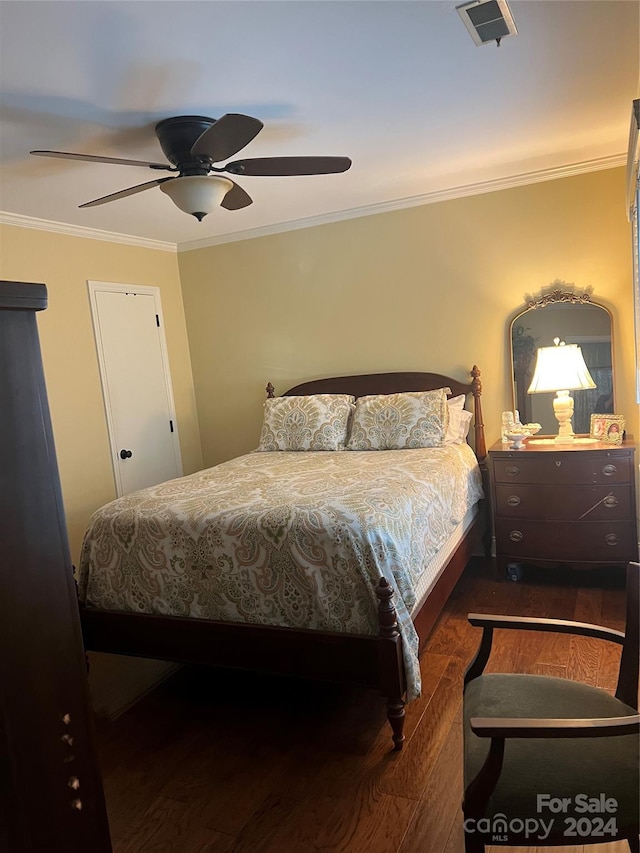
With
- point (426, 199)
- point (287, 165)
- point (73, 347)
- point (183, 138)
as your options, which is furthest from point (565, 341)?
point (73, 347)

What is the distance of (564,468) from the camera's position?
3.37 metres

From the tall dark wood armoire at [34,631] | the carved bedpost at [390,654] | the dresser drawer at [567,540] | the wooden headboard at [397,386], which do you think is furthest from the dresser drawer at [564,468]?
the tall dark wood armoire at [34,631]

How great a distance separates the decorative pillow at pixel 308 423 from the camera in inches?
159

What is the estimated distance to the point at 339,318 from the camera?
4434 mm

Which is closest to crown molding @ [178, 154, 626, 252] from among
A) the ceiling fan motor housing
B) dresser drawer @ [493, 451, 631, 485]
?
dresser drawer @ [493, 451, 631, 485]

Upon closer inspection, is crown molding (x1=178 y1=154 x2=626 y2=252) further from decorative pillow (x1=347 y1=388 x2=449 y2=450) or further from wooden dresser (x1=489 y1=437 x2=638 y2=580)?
wooden dresser (x1=489 y1=437 x2=638 y2=580)

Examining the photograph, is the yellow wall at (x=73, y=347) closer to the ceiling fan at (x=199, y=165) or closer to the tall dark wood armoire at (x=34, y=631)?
the ceiling fan at (x=199, y=165)

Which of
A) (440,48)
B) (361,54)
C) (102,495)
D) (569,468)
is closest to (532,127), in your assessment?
(440,48)

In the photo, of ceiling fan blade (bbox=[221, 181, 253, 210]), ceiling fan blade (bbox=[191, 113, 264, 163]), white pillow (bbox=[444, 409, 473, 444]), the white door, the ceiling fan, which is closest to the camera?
ceiling fan blade (bbox=[191, 113, 264, 163])

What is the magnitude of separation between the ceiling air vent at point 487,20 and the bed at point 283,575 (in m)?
1.72

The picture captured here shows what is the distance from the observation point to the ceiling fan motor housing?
2.49m

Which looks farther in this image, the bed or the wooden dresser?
the wooden dresser

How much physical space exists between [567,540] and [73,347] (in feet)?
10.9

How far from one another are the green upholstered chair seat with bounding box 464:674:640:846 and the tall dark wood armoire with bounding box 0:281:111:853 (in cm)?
88
